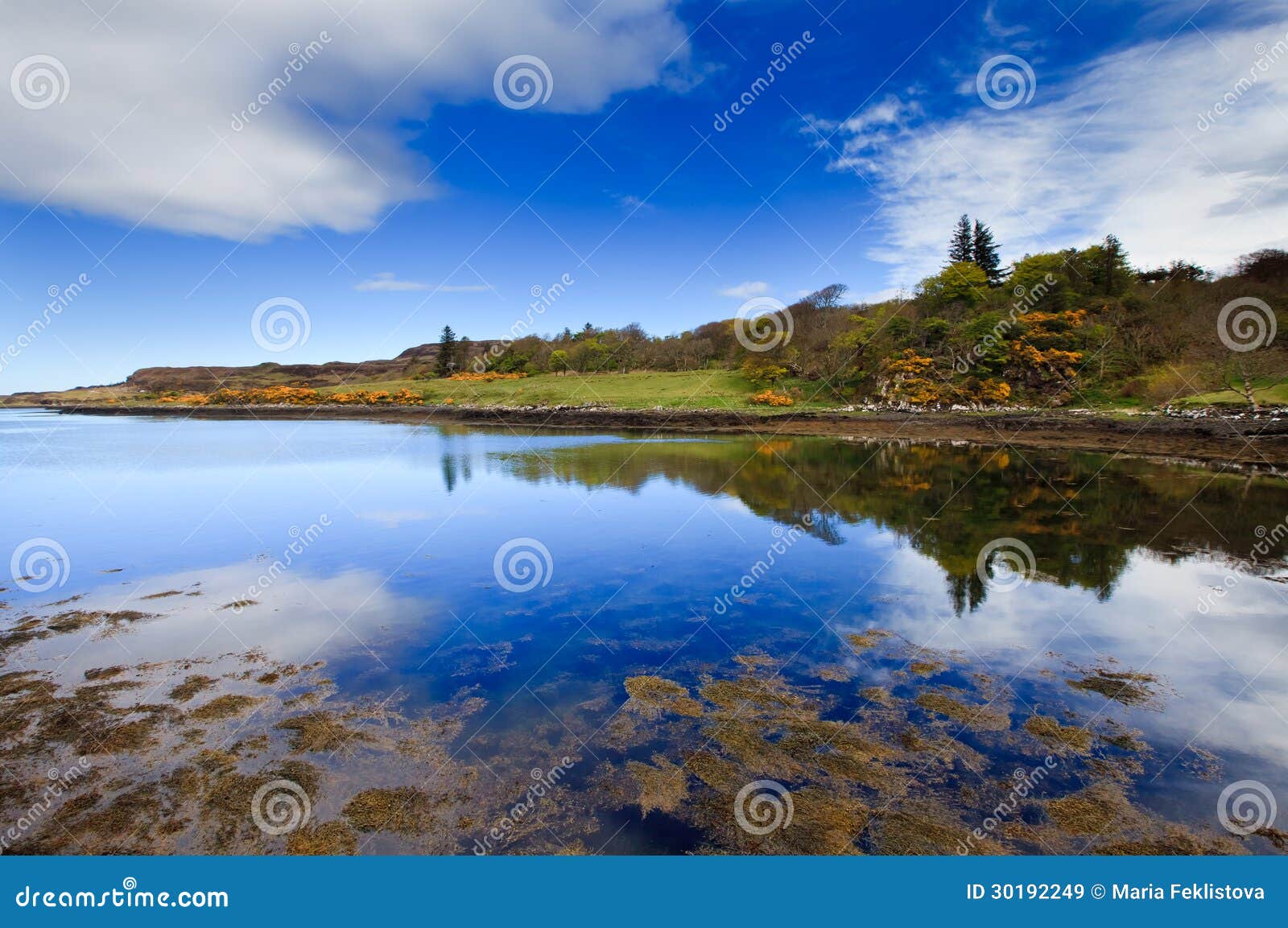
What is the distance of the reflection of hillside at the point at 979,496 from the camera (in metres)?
12.5

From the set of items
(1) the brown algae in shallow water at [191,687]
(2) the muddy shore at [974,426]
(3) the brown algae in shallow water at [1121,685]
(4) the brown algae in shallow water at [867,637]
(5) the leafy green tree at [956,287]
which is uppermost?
(5) the leafy green tree at [956,287]

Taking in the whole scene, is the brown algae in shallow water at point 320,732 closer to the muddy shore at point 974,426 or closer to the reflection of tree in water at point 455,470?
the reflection of tree in water at point 455,470

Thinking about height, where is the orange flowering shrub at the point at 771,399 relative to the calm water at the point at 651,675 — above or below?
above

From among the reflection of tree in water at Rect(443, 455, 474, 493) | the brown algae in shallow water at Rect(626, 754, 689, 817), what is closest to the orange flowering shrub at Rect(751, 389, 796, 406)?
the reflection of tree in water at Rect(443, 455, 474, 493)

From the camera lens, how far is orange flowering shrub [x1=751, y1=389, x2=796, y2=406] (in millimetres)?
50969

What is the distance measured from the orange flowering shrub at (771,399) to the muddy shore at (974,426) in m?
5.55

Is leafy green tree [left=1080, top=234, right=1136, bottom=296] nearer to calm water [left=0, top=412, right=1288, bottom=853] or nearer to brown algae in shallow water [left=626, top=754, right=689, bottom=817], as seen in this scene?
calm water [left=0, top=412, right=1288, bottom=853]

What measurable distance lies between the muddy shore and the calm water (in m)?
10.8

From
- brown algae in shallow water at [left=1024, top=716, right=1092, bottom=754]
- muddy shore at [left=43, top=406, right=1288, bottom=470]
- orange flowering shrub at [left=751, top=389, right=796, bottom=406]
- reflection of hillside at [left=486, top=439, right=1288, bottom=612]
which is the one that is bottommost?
brown algae in shallow water at [left=1024, top=716, right=1092, bottom=754]

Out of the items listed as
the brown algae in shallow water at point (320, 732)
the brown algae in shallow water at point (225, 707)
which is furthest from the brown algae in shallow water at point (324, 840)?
the brown algae in shallow water at point (225, 707)

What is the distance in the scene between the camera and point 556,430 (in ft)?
149

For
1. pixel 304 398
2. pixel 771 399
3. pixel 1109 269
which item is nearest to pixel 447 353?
pixel 304 398

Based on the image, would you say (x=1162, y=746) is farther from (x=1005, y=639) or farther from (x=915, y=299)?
(x=915, y=299)

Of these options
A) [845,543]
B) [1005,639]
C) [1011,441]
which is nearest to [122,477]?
[845,543]
